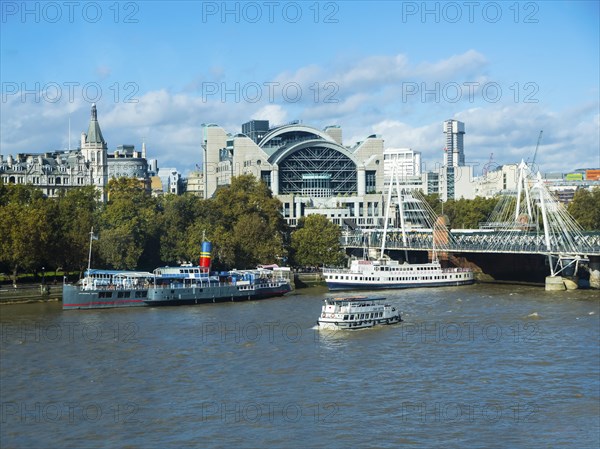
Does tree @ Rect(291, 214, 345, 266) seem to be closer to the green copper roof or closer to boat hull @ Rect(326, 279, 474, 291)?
boat hull @ Rect(326, 279, 474, 291)

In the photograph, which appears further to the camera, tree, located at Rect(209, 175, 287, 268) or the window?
the window

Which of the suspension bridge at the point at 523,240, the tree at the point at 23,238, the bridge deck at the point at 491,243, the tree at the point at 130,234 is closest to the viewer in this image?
the tree at the point at 23,238

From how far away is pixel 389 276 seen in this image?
9406cm

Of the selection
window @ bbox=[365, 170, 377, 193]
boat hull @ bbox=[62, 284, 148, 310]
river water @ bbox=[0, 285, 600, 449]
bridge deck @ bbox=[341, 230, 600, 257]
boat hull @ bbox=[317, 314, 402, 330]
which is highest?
window @ bbox=[365, 170, 377, 193]

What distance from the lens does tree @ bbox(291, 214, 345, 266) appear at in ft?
354

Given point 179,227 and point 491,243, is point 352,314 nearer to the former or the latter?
point 491,243

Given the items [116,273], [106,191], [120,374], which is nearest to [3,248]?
[116,273]

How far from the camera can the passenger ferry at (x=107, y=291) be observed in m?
71.6

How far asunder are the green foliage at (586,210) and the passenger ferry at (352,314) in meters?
76.5

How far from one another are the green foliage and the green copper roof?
252 feet

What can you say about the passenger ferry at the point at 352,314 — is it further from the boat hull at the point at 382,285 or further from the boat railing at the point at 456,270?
the boat railing at the point at 456,270

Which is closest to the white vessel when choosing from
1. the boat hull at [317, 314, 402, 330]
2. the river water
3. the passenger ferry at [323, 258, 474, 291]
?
the passenger ferry at [323, 258, 474, 291]

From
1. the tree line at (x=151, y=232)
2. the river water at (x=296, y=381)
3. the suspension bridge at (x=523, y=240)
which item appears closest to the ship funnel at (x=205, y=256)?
the tree line at (x=151, y=232)

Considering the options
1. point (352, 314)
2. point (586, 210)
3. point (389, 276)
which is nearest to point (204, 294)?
point (352, 314)
